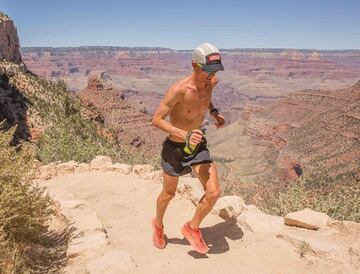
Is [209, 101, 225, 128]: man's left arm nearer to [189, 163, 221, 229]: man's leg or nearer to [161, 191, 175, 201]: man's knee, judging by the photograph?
[189, 163, 221, 229]: man's leg

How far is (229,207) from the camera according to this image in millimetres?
6723

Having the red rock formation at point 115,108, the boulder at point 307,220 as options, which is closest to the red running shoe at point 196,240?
the boulder at point 307,220

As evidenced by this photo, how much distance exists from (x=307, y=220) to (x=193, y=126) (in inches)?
92.1

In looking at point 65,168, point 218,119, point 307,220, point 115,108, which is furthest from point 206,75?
point 115,108

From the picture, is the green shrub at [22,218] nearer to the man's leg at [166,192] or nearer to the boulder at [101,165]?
the man's leg at [166,192]

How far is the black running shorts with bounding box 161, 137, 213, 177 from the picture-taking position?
17.1 feet

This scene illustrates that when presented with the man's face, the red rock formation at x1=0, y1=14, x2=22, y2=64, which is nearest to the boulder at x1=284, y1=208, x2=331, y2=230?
the man's face

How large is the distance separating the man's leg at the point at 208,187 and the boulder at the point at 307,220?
1679mm

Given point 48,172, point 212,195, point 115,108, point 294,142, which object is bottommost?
point 294,142

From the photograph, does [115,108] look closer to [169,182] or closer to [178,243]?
[178,243]

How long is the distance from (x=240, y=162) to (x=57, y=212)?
109 m

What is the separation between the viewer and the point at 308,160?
86.1m

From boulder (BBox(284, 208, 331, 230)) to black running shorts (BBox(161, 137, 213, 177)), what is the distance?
6.00 ft

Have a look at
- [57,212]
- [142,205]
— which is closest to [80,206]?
[57,212]
